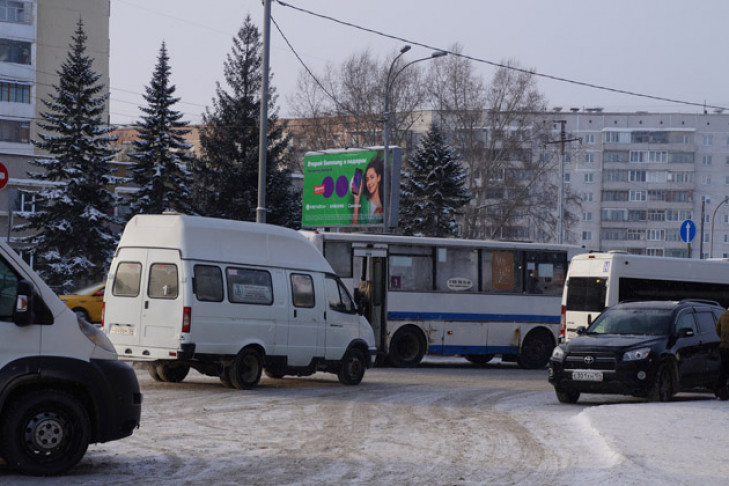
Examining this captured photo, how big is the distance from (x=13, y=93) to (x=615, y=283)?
68832 mm

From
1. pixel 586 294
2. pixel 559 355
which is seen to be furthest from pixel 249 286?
pixel 586 294

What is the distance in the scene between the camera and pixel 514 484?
30.7 ft

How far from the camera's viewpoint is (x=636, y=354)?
17.6 m

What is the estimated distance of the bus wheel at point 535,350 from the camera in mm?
29344

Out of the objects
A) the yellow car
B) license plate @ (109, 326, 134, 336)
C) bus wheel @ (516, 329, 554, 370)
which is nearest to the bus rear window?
bus wheel @ (516, 329, 554, 370)

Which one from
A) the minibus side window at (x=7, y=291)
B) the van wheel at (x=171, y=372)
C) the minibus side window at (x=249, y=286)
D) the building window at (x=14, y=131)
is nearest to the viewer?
the minibus side window at (x=7, y=291)

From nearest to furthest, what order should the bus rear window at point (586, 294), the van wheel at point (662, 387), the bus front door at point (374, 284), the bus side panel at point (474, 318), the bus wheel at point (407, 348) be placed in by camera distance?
the van wheel at point (662, 387) → the bus rear window at point (586, 294) → the bus front door at point (374, 284) → the bus wheel at point (407, 348) → the bus side panel at point (474, 318)

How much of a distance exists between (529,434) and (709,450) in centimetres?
225

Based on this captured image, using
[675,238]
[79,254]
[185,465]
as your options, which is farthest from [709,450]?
[675,238]

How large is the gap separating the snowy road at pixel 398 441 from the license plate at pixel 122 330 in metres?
0.93

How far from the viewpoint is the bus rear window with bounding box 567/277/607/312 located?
25.9 m

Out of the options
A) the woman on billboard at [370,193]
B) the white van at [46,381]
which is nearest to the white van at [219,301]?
the white van at [46,381]

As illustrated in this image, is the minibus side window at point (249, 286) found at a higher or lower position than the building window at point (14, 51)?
lower

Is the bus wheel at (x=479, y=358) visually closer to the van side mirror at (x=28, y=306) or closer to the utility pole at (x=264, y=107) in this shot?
the utility pole at (x=264, y=107)
